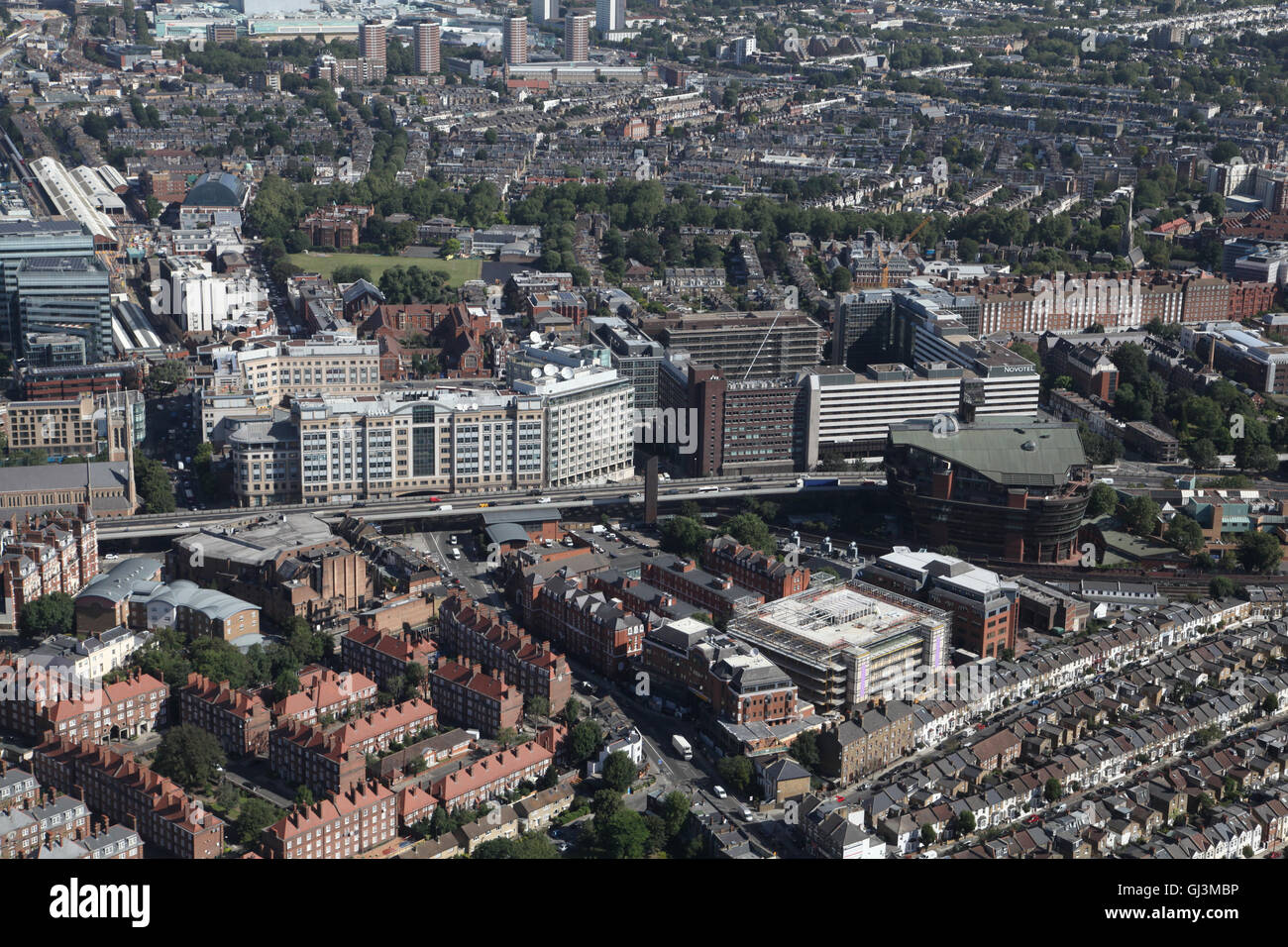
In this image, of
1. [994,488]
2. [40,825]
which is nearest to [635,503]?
[994,488]

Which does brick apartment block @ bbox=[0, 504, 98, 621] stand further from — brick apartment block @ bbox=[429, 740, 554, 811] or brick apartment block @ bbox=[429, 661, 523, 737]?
brick apartment block @ bbox=[429, 740, 554, 811]

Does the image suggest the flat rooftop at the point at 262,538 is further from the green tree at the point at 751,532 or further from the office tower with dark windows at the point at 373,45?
the office tower with dark windows at the point at 373,45

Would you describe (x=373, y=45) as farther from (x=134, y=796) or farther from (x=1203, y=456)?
(x=134, y=796)

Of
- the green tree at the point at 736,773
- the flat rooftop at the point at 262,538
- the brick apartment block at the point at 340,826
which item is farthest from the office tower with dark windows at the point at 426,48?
the brick apartment block at the point at 340,826

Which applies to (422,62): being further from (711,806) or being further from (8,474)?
(711,806)
